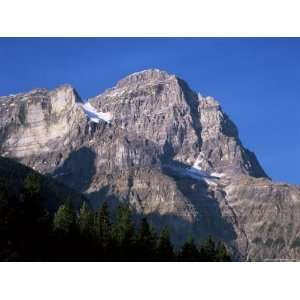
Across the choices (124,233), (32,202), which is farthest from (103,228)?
(32,202)

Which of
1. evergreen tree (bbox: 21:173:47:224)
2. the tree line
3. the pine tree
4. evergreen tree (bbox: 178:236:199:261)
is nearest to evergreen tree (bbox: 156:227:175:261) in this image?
the tree line

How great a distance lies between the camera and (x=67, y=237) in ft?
360

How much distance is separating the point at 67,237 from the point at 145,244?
2451 centimetres

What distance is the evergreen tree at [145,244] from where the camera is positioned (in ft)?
409

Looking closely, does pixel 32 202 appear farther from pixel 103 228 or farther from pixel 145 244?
pixel 145 244

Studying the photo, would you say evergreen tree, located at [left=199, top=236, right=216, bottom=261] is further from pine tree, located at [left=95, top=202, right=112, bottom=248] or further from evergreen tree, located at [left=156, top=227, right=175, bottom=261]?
pine tree, located at [left=95, top=202, right=112, bottom=248]

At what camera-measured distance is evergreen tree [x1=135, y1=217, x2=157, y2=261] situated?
124812 mm
